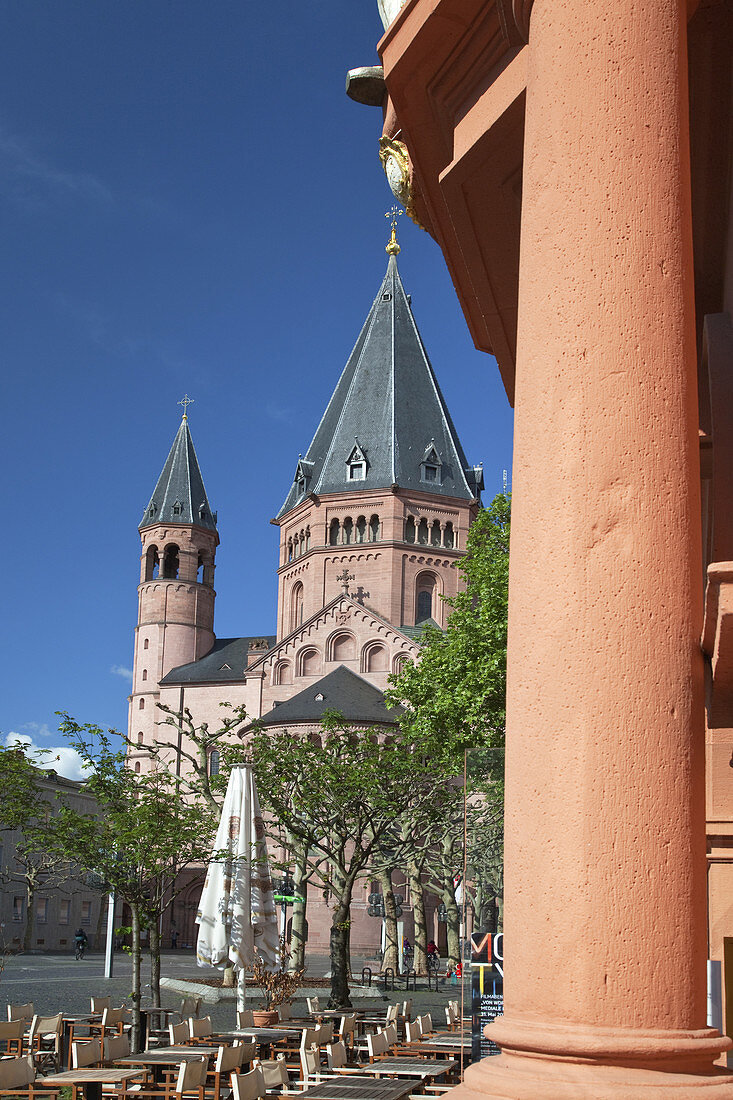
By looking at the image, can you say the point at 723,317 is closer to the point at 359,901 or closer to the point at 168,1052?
the point at 168,1052

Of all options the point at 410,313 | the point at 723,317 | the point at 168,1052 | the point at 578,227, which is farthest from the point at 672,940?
the point at 410,313

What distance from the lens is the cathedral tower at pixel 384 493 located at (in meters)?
74.8

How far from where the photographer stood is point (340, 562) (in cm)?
7569

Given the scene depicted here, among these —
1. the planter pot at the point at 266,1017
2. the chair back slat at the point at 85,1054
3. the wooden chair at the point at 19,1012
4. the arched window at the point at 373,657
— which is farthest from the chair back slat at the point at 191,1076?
the arched window at the point at 373,657

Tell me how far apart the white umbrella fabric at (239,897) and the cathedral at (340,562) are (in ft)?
137

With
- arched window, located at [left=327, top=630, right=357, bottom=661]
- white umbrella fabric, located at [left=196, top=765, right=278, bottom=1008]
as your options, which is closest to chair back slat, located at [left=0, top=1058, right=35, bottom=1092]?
white umbrella fabric, located at [left=196, top=765, right=278, bottom=1008]

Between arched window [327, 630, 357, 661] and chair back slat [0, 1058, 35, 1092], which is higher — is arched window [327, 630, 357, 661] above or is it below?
above

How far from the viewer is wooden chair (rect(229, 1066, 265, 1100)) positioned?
9.26 metres

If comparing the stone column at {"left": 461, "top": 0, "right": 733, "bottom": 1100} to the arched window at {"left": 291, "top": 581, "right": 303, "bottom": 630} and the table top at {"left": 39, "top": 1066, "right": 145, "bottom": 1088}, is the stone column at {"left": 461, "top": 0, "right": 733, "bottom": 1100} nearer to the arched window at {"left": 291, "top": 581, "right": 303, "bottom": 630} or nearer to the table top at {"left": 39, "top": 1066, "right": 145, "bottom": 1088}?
the table top at {"left": 39, "top": 1066, "right": 145, "bottom": 1088}

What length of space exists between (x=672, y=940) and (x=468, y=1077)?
0.75 metres

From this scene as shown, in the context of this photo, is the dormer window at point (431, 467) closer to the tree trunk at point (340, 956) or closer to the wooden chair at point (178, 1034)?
the tree trunk at point (340, 956)

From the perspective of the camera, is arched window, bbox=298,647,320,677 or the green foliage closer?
the green foliage

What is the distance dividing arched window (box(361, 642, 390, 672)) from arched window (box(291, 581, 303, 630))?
876 cm

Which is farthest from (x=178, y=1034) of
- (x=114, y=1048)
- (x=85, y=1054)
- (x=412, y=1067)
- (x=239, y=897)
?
(x=239, y=897)
